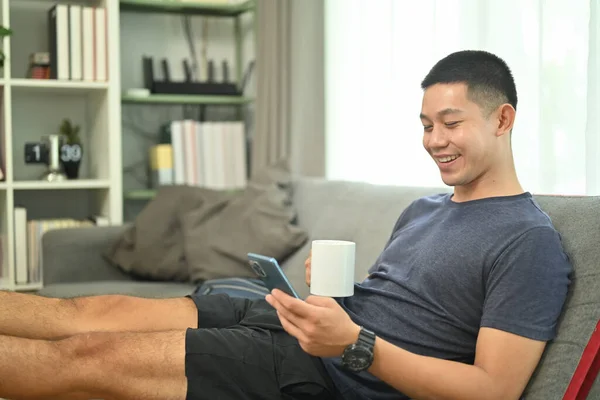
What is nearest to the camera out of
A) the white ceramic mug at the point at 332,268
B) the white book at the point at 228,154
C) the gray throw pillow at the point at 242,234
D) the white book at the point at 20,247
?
the white ceramic mug at the point at 332,268

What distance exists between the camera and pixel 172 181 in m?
3.71

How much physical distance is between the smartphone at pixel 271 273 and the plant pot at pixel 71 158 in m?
2.25

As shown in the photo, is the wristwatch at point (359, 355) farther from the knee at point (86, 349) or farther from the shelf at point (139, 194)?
the shelf at point (139, 194)

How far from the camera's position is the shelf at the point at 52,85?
3318 millimetres

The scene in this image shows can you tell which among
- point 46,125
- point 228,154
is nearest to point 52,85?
point 46,125

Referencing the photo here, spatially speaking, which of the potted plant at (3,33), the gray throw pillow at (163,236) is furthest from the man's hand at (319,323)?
the potted plant at (3,33)

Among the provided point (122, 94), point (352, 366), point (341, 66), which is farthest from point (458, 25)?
point (122, 94)

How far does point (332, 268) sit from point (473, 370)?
0.30 m

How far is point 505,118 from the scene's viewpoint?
1546 millimetres

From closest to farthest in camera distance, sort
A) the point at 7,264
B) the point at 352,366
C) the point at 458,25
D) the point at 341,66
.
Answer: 1. the point at 352,366
2. the point at 458,25
3. the point at 341,66
4. the point at 7,264

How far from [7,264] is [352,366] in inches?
98.9

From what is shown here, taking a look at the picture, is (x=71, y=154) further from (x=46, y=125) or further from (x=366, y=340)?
(x=366, y=340)

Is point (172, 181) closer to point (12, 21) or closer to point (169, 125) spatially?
point (169, 125)

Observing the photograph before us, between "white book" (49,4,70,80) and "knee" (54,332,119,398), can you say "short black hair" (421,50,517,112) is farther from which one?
"white book" (49,4,70,80)
